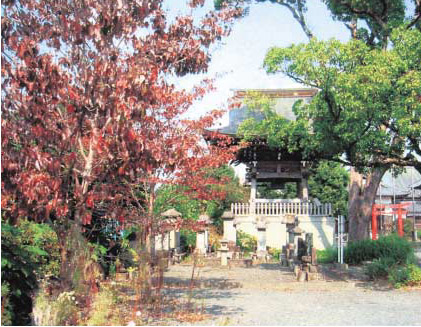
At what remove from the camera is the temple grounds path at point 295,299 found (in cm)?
759

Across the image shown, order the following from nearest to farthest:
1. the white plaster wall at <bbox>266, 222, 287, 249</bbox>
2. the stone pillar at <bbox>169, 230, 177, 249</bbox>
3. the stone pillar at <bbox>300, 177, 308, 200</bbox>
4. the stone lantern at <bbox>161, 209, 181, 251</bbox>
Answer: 1. the stone lantern at <bbox>161, 209, 181, 251</bbox>
2. the stone pillar at <bbox>169, 230, 177, 249</bbox>
3. the white plaster wall at <bbox>266, 222, 287, 249</bbox>
4. the stone pillar at <bbox>300, 177, 308, 200</bbox>

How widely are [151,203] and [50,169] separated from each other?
7.05 metres

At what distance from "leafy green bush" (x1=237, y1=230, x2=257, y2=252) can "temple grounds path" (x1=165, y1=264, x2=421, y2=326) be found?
8.57 meters

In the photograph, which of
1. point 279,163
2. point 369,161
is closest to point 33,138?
point 369,161

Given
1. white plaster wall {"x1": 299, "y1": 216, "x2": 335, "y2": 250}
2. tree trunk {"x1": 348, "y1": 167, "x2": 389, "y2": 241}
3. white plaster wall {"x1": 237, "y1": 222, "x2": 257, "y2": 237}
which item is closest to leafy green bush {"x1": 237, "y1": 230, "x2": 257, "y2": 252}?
white plaster wall {"x1": 237, "y1": 222, "x2": 257, "y2": 237}

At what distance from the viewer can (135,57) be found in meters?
6.77

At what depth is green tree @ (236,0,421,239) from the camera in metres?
10.2

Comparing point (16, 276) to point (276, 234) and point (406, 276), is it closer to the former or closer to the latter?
point (406, 276)

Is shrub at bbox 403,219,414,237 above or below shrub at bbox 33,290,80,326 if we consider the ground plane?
above

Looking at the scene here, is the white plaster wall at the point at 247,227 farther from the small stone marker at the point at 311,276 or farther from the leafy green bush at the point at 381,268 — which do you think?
the leafy green bush at the point at 381,268

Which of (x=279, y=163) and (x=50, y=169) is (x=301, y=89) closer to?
(x=279, y=163)

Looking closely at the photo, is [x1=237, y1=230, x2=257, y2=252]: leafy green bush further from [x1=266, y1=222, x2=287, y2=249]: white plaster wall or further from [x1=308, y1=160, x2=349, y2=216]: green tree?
[x1=308, y1=160, x2=349, y2=216]: green tree

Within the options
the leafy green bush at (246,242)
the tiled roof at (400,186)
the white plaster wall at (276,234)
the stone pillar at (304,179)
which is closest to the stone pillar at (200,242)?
the leafy green bush at (246,242)

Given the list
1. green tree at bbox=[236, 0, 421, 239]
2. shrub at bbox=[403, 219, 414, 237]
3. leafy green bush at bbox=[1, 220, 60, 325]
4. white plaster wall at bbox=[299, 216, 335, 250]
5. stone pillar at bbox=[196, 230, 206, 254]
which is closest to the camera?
leafy green bush at bbox=[1, 220, 60, 325]
